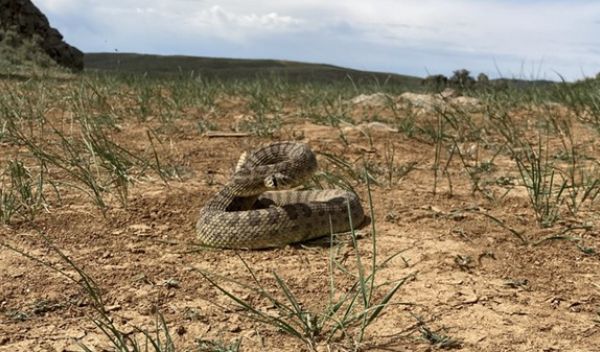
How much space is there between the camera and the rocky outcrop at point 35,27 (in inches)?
682

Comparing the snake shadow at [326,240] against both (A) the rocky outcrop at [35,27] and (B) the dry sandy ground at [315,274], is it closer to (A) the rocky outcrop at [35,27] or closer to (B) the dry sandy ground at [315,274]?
(B) the dry sandy ground at [315,274]

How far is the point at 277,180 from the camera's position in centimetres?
393

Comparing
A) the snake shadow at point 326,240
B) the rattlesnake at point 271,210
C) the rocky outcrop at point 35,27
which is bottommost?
the snake shadow at point 326,240

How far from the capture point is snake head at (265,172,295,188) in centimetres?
393

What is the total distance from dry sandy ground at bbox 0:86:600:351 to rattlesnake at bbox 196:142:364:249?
4.5 inches

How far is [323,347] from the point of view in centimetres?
240

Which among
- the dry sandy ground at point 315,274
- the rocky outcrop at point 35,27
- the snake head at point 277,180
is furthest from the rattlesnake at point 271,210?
the rocky outcrop at point 35,27

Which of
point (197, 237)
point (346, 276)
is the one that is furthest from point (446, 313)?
point (197, 237)

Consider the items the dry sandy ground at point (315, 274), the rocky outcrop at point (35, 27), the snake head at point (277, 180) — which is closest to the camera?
the dry sandy ground at point (315, 274)

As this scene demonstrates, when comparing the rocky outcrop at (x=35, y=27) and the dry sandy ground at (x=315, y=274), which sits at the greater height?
the rocky outcrop at (x=35, y=27)

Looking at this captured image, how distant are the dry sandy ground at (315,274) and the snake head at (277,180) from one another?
0.45m

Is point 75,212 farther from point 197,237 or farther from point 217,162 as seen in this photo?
point 217,162

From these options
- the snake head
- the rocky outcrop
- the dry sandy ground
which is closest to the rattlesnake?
the snake head

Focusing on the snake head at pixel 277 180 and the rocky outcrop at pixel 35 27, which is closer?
the snake head at pixel 277 180
